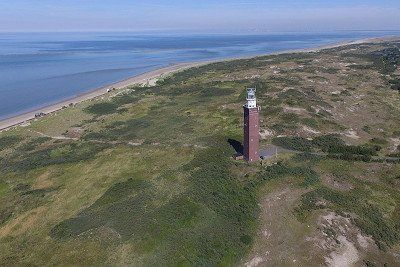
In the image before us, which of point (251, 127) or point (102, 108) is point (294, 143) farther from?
point (102, 108)

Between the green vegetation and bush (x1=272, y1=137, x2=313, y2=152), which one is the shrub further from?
the green vegetation

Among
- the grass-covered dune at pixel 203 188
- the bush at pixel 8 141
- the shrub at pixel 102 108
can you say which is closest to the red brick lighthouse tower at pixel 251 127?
the grass-covered dune at pixel 203 188

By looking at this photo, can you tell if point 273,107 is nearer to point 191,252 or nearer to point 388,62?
point 191,252

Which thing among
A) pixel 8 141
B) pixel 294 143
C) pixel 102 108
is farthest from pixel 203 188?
pixel 102 108

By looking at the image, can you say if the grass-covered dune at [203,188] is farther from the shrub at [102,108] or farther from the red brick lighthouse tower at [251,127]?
the shrub at [102,108]

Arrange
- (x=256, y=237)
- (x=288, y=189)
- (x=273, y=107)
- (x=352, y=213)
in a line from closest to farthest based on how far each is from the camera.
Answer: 1. (x=256, y=237)
2. (x=352, y=213)
3. (x=288, y=189)
4. (x=273, y=107)

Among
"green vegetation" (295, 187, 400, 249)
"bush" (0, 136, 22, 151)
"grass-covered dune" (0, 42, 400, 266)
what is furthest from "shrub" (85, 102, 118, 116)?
"green vegetation" (295, 187, 400, 249)

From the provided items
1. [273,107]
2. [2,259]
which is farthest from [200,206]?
[273,107]
